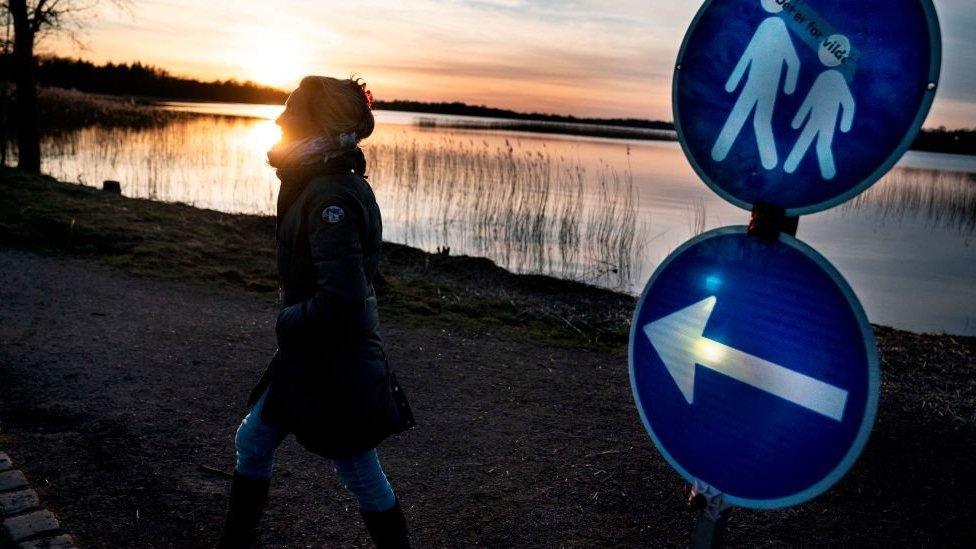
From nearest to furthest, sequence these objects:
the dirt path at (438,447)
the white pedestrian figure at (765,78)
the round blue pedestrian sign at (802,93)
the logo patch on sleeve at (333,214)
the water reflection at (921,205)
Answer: the round blue pedestrian sign at (802,93) < the white pedestrian figure at (765,78) < the logo patch on sleeve at (333,214) < the dirt path at (438,447) < the water reflection at (921,205)

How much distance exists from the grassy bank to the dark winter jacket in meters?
4.50

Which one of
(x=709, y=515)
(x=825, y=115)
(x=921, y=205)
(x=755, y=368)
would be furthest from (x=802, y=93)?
(x=921, y=205)

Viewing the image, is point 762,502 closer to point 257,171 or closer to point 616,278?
point 616,278

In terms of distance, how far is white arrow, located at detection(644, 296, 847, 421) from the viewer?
1.31 meters

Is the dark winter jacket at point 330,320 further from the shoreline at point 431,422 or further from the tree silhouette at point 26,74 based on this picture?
the tree silhouette at point 26,74

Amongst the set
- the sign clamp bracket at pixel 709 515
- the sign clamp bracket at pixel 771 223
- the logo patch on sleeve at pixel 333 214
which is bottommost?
the sign clamp bracket at pixel 709 515

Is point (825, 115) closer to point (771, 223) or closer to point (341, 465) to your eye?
point (771, 223)

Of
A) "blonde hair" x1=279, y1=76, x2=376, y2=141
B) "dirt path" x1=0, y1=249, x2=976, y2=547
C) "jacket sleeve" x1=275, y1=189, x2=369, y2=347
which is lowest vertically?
"dirt path" x1=0, y1=249, x2=976, y2=547

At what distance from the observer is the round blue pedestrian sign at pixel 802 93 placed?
1257mm

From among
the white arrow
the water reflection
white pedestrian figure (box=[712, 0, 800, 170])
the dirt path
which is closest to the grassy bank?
the dirt path

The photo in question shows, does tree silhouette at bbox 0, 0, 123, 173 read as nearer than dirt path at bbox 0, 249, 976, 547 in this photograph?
No

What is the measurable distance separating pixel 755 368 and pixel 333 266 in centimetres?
143

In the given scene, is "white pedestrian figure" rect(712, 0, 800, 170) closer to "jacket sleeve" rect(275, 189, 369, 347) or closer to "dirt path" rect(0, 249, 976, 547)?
"jacket sleeve" rect(275, 189, 369, 347)

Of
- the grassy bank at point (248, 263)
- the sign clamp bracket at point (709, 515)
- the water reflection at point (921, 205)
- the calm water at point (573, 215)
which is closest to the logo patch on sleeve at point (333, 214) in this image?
the sign clamp bracket at point (709, 515)
